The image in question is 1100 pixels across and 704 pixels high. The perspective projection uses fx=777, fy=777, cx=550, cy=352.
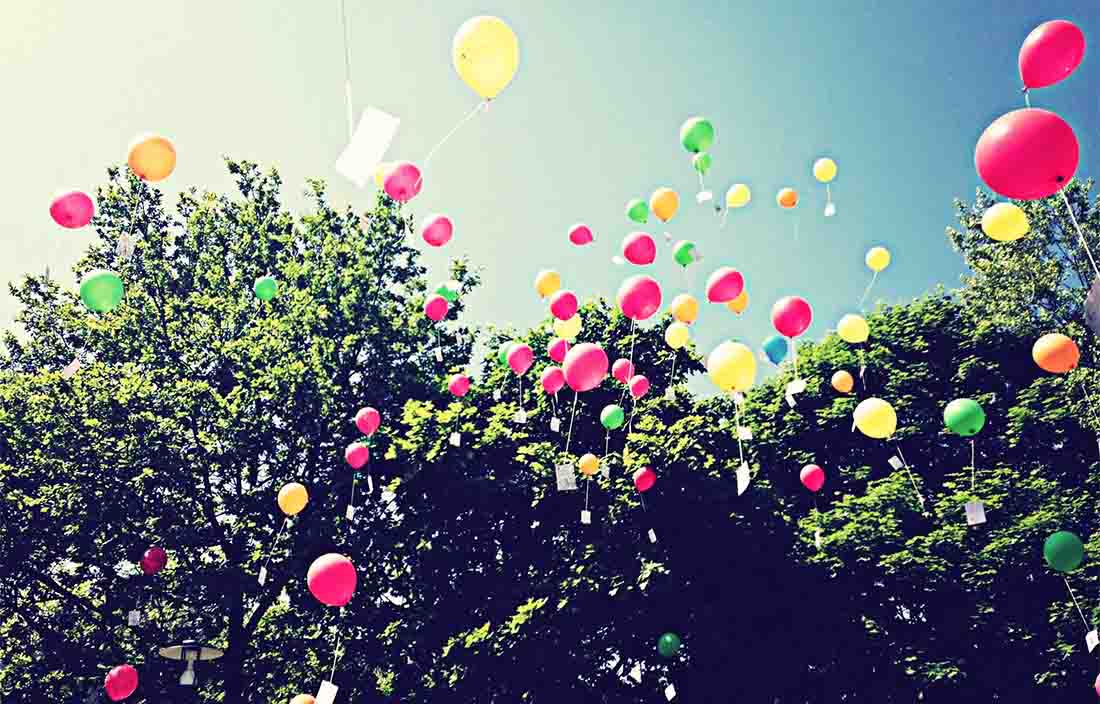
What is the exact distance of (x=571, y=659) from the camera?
9.99m

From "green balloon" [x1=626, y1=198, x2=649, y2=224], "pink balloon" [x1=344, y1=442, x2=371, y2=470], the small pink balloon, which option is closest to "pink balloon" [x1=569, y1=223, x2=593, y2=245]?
"green balloon" [x1=626, y1=198, x2=649, y2=224]

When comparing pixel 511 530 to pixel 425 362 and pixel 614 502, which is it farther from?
pixel 425 362

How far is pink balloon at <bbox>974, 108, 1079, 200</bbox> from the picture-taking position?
4512 mm

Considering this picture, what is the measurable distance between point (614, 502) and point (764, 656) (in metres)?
2.89

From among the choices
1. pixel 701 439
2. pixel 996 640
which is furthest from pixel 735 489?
pixel 996 640

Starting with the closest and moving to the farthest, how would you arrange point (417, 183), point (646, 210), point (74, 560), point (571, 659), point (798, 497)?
1. point (417, 183)
2. point (646, 210)
3. point (571, 659)
4. point (74, 560)
5. point (798, 497)

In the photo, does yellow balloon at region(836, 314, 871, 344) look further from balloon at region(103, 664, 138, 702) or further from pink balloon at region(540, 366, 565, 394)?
balloon at region(103, 664, 138, 702)

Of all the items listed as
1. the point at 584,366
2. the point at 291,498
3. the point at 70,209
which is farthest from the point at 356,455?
the point at 70,209

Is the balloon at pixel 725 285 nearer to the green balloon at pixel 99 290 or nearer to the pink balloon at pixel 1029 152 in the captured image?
the pink balloon at pixel 1029 152

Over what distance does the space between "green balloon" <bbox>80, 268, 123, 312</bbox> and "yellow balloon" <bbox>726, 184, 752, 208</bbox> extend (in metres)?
6.44

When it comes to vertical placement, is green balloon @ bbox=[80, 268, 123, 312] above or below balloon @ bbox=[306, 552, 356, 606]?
above

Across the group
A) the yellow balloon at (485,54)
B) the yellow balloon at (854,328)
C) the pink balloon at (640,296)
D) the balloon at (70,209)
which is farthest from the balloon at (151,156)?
the yellow balloon at (854,328)

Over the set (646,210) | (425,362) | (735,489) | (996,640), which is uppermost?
(425,362)

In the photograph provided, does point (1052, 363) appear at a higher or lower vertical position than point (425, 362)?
lower
